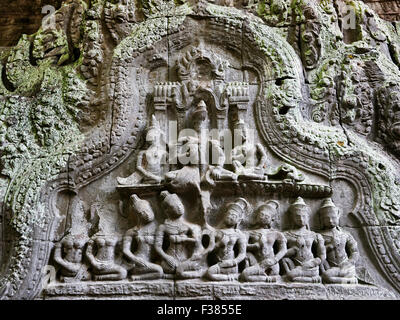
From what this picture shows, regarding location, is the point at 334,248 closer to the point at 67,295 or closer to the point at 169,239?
the point at 169,239

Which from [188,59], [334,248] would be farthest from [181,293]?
[188,59]

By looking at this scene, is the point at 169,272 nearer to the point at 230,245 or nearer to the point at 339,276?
the point at 230,245

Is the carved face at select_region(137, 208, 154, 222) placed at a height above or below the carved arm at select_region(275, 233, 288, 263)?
above

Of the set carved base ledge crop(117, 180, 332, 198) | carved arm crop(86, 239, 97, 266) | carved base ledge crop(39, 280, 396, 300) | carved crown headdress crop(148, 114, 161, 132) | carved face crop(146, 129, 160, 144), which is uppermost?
carved crown headdress crop(148, 114, 161, 132)

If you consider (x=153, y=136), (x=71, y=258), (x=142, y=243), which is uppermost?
(x=153, y=136)

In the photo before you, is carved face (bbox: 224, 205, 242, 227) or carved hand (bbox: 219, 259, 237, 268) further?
carved face (bbox: 224, 205, 242, 227)

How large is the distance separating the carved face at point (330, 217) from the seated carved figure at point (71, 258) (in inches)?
91.7

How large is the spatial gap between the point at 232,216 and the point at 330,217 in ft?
3.12

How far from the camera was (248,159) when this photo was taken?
4.89 meters

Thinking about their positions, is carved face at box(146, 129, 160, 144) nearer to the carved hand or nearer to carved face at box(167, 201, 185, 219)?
carved face at box(167, 201, 185, 219)

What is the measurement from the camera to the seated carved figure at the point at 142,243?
4.45 meters

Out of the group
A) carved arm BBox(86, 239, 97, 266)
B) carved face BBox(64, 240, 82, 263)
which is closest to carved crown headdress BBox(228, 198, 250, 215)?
carved arm BBox(86, 239, 97, 266)

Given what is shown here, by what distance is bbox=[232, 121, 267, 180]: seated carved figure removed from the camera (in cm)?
475

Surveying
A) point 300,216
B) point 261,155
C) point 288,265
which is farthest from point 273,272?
point 261,155
